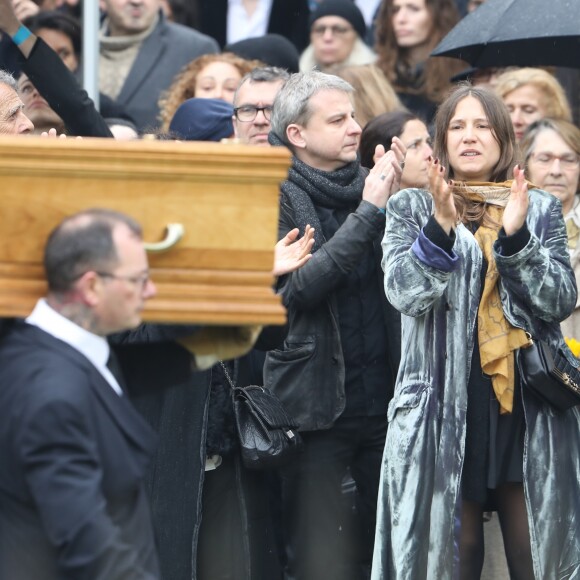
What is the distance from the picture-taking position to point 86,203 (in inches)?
132

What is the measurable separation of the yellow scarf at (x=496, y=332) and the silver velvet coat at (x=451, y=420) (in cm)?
4

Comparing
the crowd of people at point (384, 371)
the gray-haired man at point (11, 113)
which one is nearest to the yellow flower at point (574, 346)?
the crowd of people at point (384, 371)

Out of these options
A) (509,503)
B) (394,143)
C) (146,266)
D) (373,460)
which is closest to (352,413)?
(373,460)

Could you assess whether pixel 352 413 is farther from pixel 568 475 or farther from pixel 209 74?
pixel 209 74

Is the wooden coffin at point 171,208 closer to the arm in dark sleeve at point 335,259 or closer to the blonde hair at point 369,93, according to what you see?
the arm in dark sleeve at point 335,259

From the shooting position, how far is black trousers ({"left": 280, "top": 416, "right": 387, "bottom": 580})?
17.9ft

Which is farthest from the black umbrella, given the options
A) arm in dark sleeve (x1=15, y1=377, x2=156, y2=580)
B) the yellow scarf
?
arm in dark sleeve (x1=15, y1=377, x2=156, y2=580)

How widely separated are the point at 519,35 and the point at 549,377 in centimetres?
210

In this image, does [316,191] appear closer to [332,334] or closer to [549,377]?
A: [332,334]

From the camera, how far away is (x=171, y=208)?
3.37 m

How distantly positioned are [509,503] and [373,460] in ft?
2.10

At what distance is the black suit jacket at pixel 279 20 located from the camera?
8898 millimetres

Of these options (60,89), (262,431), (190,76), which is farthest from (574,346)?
(190,76)

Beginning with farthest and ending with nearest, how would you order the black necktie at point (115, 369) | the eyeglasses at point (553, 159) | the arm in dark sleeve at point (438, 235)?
1. the eyeglasses at point (553, 159)
2. the arm in dark sleeve at point (438, 235)
3. the black necktie at point (115, 369)
